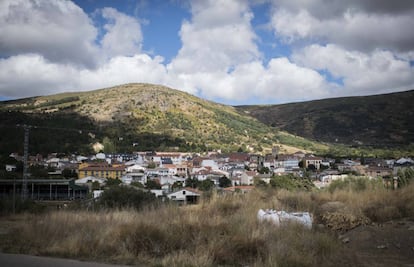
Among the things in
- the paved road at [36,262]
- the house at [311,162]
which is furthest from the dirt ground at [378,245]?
the house at [311,162]

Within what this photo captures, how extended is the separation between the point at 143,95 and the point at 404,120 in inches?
4765

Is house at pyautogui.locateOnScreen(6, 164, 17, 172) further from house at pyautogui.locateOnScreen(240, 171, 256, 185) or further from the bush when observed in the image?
the bush

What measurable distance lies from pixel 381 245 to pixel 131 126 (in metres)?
117

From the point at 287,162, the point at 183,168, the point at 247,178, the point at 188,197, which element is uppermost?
the point at 287,162

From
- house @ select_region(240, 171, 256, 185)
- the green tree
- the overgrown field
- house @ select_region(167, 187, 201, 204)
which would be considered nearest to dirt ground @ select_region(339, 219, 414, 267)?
the overgrown field

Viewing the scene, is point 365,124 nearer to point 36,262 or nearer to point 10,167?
point 10,167

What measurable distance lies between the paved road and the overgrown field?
305 millimetres

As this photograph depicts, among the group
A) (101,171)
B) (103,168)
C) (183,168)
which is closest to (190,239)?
(101,171)

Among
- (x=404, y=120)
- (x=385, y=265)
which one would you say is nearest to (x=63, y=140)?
(x=385, y=265)

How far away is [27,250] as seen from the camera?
659 cm

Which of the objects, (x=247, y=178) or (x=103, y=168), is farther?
(x=103, y=168)

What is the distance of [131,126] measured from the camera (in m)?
120

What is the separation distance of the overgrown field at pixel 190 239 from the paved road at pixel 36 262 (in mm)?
305

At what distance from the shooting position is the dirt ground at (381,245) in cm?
611
